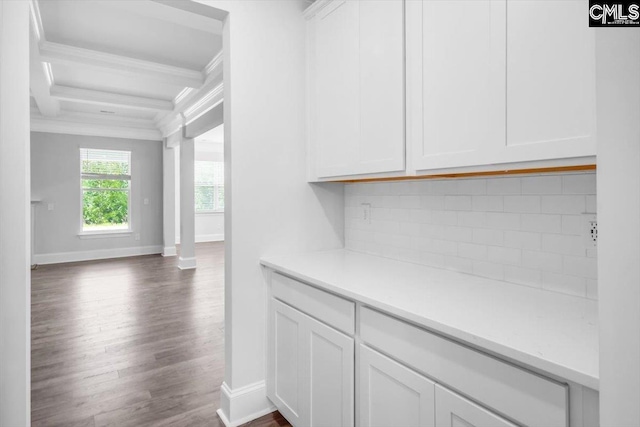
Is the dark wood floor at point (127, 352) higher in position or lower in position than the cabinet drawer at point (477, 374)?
lower

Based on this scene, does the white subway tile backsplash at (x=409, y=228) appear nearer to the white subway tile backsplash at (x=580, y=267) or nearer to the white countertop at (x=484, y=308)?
the white countertop at (x=484, y=308)

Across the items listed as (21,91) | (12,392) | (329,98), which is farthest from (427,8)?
(12,392)

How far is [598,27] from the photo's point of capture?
1.67 feet

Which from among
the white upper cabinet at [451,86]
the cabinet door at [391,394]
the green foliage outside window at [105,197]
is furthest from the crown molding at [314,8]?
the green foliage outside window at [105,197]

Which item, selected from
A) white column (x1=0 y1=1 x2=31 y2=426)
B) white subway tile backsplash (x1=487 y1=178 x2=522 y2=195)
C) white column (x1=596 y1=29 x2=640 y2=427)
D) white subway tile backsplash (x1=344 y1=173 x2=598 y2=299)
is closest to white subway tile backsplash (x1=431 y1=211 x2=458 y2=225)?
white subway tile backsplash (x1=344 y1=173 x2=598 y2=299)

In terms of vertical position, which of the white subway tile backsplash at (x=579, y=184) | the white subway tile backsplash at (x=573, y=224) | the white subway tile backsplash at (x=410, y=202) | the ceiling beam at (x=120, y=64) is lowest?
the white subway tile backsplash at (x=573, y=224)

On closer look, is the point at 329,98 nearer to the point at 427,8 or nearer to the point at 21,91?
the point at 427,8

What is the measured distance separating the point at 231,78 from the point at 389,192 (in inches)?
44.3

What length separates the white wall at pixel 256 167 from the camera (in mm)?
1992

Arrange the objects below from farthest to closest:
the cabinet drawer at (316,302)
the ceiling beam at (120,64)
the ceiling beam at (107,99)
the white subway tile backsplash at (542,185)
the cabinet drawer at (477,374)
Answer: the ceiling beam at (107,99) → the ceiling beam at (120,64) → the cabinet drawer at (316,302) → the white subway tile backsplash at (542,185) → the cabinet drawer at (477,374)

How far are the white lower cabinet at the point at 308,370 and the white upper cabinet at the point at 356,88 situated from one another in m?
0.82

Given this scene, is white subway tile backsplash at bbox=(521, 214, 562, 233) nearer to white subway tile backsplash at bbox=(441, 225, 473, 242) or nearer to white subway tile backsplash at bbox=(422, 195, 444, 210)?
white subway tile backsplash at bbox=(441, 225, 473, 242)

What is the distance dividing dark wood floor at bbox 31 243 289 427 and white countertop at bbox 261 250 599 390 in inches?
41.0

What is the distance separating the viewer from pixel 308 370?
1.69 meters
